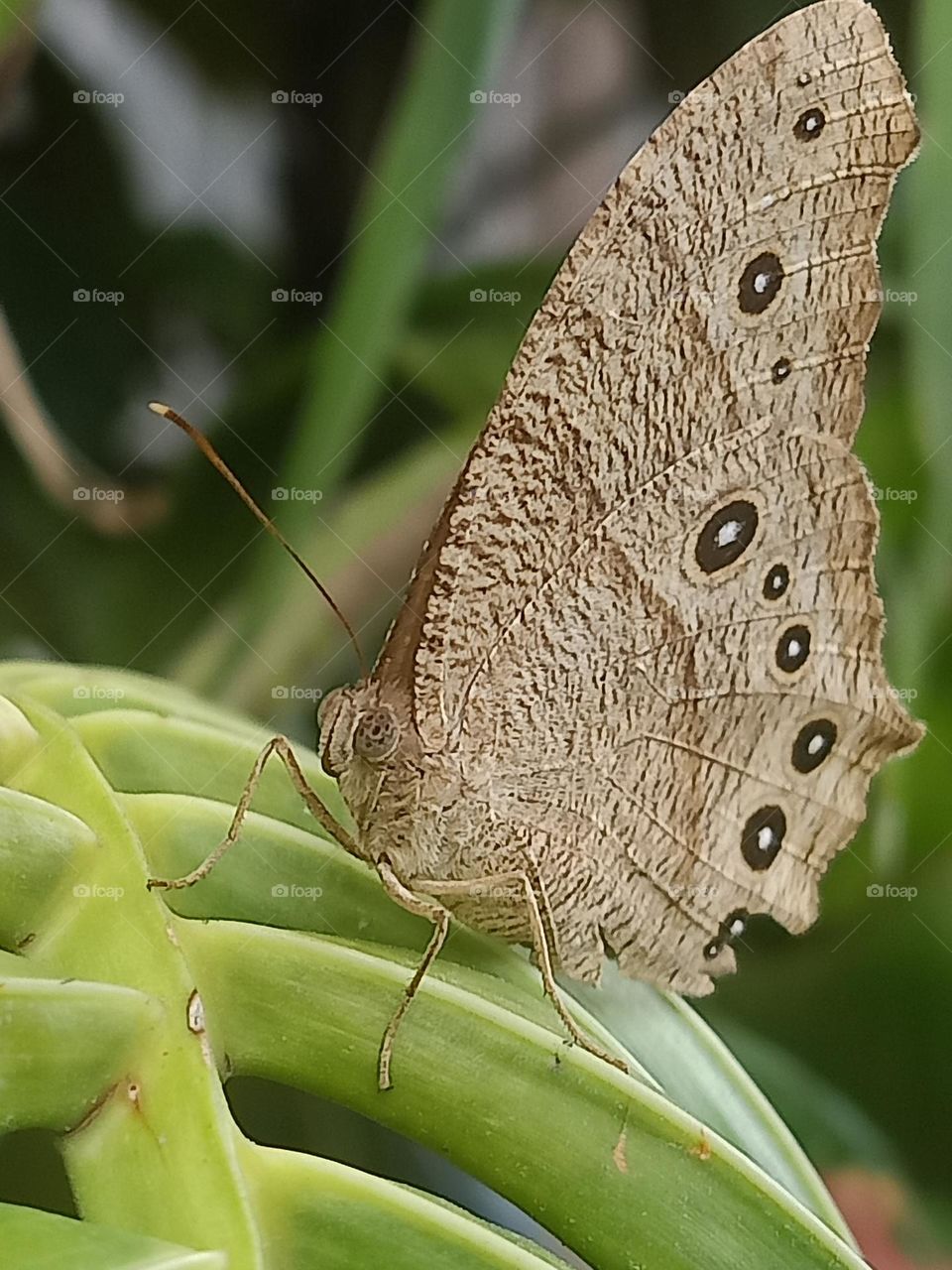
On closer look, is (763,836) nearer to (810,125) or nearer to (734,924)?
(734,924)

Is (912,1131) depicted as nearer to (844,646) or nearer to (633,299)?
(844,646)

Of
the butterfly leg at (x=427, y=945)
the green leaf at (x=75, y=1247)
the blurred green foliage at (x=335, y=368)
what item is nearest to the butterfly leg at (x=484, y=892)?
the butterfly leg at (x=427, y=945)

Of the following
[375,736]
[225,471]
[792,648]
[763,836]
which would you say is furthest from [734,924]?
[225,471]

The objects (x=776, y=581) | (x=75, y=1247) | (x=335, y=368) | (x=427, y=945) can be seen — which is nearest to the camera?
(x=75, y=1247)

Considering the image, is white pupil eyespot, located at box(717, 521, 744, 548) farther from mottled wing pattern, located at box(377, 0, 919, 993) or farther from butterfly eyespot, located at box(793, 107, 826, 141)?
butterfly eyespot, located at box(793, 107, 826, 141)

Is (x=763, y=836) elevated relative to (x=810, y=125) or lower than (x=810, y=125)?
lower

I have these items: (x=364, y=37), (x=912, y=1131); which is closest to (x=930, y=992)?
(x=912, y=1131)
